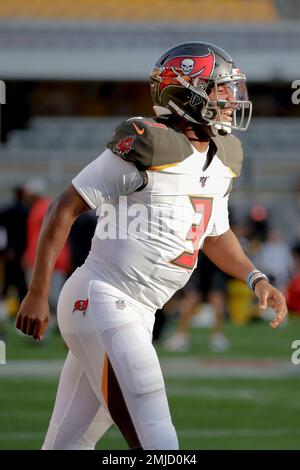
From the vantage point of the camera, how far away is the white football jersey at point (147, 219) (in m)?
4.44

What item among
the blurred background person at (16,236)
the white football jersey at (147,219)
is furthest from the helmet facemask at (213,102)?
the blurred background person at (16,236)

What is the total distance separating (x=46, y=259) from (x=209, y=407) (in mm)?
4718

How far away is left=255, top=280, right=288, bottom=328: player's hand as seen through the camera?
464 centimetres

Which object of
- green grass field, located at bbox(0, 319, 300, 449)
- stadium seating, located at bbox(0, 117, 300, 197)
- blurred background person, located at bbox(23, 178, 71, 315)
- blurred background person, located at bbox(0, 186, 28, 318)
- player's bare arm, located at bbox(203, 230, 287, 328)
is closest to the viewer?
player's bare arm, located at bbox(203, 230, 287, 328)

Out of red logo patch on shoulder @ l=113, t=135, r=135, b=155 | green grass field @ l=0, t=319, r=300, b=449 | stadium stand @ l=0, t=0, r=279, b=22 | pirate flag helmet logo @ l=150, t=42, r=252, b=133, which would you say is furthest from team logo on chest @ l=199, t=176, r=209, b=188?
stadium stand @ l=0, t=0, r=279, b=22

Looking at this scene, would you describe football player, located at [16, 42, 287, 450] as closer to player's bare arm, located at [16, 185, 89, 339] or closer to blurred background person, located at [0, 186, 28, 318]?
player's bare arm, located at [16, 185, 89, 339]

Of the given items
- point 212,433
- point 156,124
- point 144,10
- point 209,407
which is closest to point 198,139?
point 156,124

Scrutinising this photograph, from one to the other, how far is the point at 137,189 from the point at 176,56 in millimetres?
607

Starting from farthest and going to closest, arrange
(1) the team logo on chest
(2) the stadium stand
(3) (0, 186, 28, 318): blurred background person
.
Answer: (2) the stadium stand → (3) (0, 186, 28, 318): blurred background person → (1) the team logo on chest

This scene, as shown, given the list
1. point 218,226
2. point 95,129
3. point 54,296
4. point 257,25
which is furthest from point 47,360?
point 257,25

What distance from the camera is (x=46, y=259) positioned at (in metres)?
4.37

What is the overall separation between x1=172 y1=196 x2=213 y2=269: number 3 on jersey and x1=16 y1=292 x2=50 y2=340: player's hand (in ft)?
1.89

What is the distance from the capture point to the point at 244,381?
10.3m

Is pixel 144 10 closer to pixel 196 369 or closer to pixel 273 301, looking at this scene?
pixel 196 369
